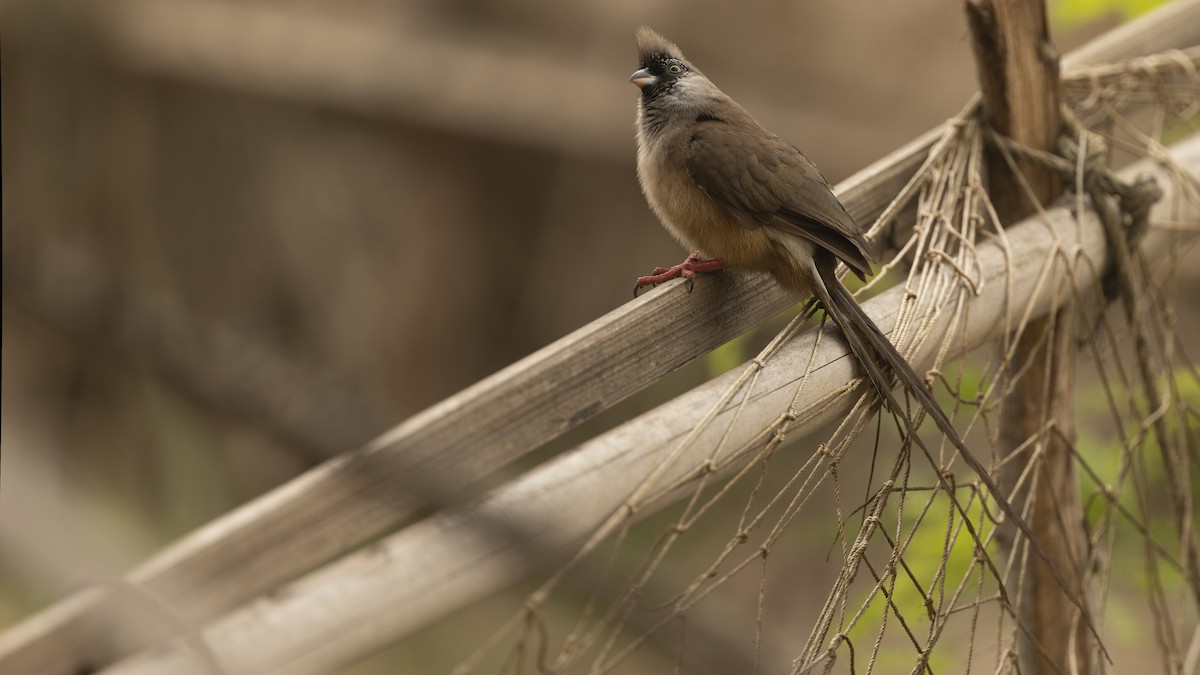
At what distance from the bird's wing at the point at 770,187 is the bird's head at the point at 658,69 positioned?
0.26 metres

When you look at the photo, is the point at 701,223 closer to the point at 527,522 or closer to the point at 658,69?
the point at 658,69

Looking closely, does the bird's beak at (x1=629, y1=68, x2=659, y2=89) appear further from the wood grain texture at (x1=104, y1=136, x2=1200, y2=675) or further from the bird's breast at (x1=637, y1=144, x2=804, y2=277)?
the wood grain texture at (x1=104, y1=136, x2=1200, y2=675)

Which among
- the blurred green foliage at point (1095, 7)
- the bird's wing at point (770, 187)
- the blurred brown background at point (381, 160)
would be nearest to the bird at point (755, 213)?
the bird's wing at point (770, 187)

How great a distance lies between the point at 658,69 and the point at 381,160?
3.61 meters

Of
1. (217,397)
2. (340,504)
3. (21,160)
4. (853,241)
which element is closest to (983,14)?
(853,241)

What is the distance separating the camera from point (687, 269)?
190 centimetres

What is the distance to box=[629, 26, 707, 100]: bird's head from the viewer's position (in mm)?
2381

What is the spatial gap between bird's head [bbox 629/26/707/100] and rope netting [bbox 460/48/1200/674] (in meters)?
0.56

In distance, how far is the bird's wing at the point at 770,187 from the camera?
6.16 ft

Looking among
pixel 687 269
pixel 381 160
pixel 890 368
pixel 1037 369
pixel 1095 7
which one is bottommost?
pixel 1037 369

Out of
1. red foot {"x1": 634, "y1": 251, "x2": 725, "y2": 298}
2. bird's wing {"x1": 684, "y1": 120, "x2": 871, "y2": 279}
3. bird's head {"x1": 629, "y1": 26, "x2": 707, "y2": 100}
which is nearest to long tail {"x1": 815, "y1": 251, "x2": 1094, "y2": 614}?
bird's wing {"x1": 684, "y1": 120, "x2": 871, "y2": 279}

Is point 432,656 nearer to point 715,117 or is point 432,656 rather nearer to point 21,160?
point 21,160

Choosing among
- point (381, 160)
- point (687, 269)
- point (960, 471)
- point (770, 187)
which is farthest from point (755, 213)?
point (381, 160)

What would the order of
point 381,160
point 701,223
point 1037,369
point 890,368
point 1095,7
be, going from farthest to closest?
point 381,160
point 1095,7
point 1037,369
point 701,223
point 890,368
